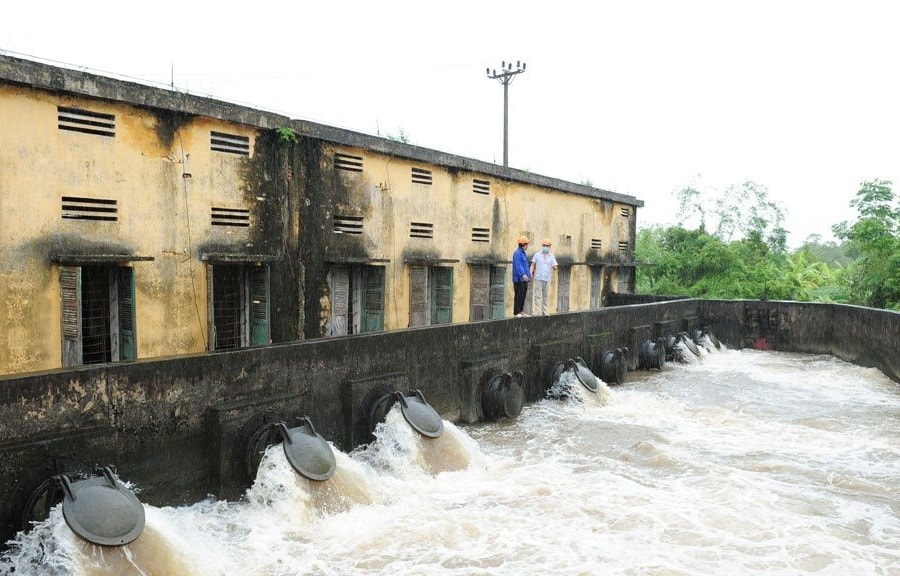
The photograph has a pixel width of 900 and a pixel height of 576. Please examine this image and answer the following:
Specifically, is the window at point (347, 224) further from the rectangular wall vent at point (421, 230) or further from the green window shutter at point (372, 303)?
the rectangular wall vent at point (421, 230)

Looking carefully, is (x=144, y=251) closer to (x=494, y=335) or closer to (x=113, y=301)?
(x=113, y=301)

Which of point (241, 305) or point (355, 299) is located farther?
point (355, 299)

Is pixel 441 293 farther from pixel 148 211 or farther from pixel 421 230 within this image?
pixel 148 211

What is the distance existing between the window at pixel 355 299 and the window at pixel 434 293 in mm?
1182

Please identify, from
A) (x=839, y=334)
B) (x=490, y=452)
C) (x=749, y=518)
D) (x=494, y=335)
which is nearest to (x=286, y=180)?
(x=494, y=335)

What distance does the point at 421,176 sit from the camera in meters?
12.8

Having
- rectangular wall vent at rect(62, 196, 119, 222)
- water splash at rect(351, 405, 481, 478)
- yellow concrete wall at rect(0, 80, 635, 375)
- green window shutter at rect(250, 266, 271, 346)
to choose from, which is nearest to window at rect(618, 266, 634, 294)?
yellow concrete wall at rect(0, 80, 635, 375)

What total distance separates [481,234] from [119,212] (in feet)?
25.9

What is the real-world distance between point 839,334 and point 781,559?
13.6 m

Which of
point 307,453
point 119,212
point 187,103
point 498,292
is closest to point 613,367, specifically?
point 498,292

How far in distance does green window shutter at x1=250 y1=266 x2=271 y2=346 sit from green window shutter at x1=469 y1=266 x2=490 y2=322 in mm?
5325

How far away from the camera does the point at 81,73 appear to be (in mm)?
7633

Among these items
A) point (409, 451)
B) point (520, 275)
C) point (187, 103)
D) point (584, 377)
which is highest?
point (187, 103)

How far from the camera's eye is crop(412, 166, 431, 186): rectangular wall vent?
12.6 meters
